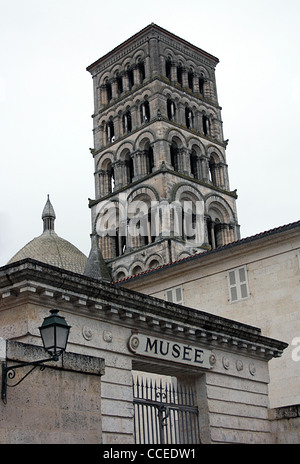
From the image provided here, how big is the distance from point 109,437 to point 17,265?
13.6 feet

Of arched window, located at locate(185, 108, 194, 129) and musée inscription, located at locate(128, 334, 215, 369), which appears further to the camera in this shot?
arched window, located at locate(185, 108, 194, 129)

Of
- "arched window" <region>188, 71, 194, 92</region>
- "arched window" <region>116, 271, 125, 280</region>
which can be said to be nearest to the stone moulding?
"arched window" <region>116, 271, 125, 280</region>

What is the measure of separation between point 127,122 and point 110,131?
2154mm

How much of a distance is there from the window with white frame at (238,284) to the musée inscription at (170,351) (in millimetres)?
10309

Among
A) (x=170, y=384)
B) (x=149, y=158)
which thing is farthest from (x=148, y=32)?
(x=170, y=384)

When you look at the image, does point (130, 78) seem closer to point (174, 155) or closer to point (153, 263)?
point (174, 155)

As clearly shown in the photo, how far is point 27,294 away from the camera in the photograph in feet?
49.8

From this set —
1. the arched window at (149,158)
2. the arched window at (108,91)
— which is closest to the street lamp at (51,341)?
the arched window at (149,158)

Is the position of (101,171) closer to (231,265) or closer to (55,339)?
(231,265)

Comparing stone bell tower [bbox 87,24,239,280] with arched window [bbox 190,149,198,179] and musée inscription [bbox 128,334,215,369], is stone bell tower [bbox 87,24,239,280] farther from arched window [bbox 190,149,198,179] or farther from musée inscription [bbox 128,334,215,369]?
musée inscription [bbox 128,334,215,369]

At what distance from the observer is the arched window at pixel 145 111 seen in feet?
210

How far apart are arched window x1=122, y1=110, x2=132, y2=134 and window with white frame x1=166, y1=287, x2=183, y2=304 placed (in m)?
35.7

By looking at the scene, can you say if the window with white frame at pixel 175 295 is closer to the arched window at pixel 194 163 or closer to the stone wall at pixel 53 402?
the stone wall at pixel 53 402

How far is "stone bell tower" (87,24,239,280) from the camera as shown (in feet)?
192
